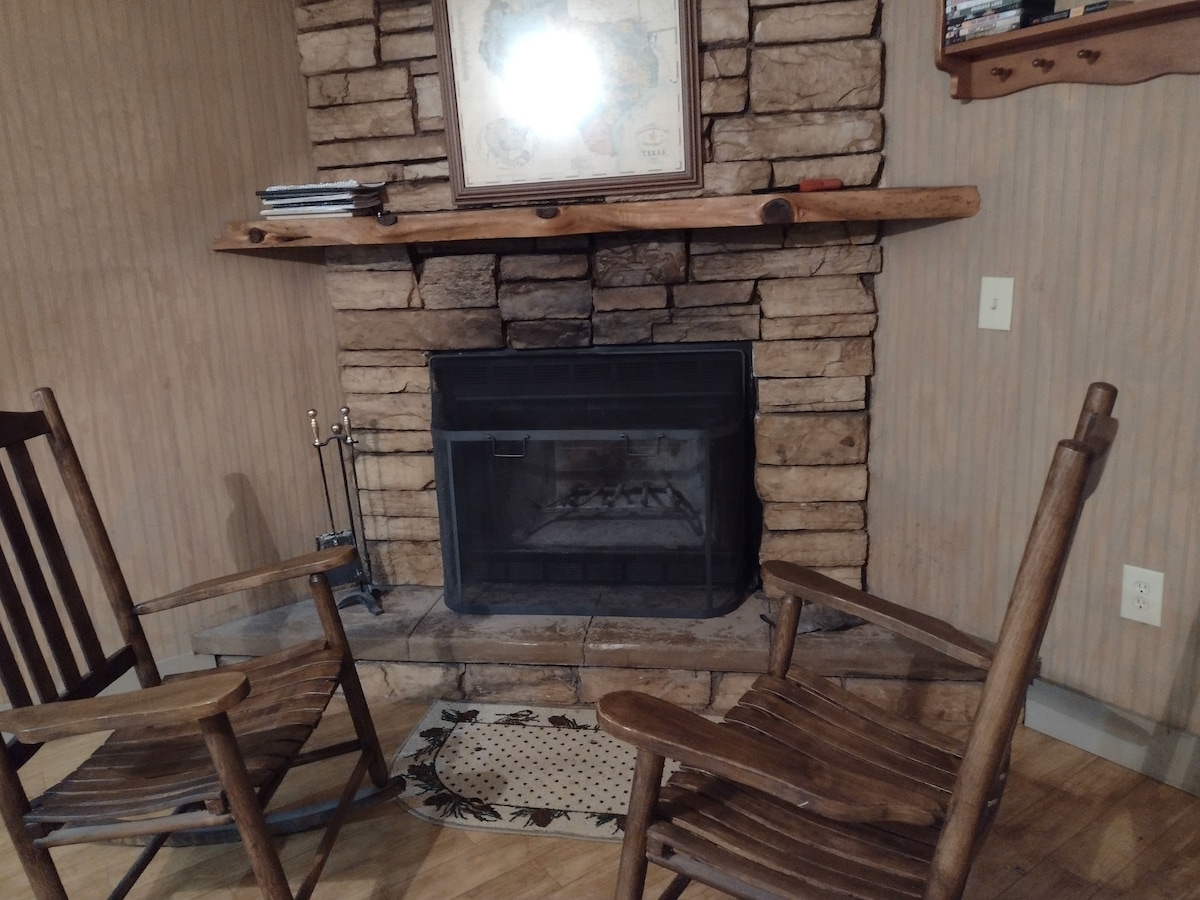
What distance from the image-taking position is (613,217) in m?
2.06

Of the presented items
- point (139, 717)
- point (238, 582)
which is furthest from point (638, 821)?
point (238, 582)

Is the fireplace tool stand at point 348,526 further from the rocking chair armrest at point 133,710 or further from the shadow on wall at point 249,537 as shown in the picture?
the rocking chair armrest at point 133,710

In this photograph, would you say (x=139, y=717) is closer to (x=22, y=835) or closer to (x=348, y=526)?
(x=22, y=835)

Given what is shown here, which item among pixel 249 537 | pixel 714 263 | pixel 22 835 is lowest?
pixel 22 835

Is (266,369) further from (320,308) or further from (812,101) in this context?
(812,101)

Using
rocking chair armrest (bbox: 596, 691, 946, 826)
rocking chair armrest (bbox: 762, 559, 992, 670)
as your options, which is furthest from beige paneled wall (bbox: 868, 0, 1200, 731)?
rocking chair armrest (bbox: 596, 691, 946, 826)

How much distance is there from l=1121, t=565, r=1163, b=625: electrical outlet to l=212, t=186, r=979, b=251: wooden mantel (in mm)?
829

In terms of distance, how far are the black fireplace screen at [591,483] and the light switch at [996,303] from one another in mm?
569

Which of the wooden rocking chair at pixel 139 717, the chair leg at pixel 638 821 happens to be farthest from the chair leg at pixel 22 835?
the chair leg at pixel 638 821

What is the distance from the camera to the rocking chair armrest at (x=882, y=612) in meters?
1.33

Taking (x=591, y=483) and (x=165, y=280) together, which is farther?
(x=591, y=483)

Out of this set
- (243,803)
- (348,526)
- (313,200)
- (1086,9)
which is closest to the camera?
(243,803)

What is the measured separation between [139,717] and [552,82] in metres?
1.66

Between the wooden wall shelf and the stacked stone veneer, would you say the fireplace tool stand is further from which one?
the wooden wall shelf
